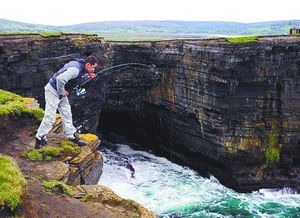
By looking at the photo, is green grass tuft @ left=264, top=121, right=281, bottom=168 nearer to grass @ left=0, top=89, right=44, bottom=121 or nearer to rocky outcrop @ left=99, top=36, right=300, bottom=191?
rocky outcrop @ left=99, top=36, right=300, bottom=191

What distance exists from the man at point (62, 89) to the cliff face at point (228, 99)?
585 inches

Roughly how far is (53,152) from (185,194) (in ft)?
55.0

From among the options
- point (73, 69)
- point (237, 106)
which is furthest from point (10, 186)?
point (237, 106)

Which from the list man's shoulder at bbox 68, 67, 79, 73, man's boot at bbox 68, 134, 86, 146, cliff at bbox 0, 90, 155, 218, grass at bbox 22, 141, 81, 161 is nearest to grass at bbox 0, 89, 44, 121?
cliff at bbox 0, 90, 155, 218

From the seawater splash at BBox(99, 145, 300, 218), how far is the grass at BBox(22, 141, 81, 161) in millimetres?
12494

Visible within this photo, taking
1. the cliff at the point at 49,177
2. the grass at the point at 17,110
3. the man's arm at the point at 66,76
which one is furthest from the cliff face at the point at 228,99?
the man's arm at the point at 66,76

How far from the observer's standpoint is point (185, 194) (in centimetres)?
2738

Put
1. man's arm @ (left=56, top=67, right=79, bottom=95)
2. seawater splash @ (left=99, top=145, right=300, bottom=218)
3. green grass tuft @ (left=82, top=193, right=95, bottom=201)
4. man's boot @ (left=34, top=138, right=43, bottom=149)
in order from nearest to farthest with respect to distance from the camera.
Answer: green grass tuft @ (left=82, top=193, right=95, bottom=201)
man's arm @ (left=56, top=67, right=79, bottom=95)
man's boot @ (left=34, top=138, right=43, bottom=149)
seawater splash @ (left=99, top=145, right=300, bottom=218)

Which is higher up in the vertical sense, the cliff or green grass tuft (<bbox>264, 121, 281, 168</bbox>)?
the cliff

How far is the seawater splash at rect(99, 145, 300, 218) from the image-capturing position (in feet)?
82.3

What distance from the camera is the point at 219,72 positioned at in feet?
87.8

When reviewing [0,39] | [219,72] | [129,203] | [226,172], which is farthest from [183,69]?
[129,203]

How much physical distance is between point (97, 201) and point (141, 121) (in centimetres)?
2719

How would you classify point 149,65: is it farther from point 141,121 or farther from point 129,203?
point 129,203
